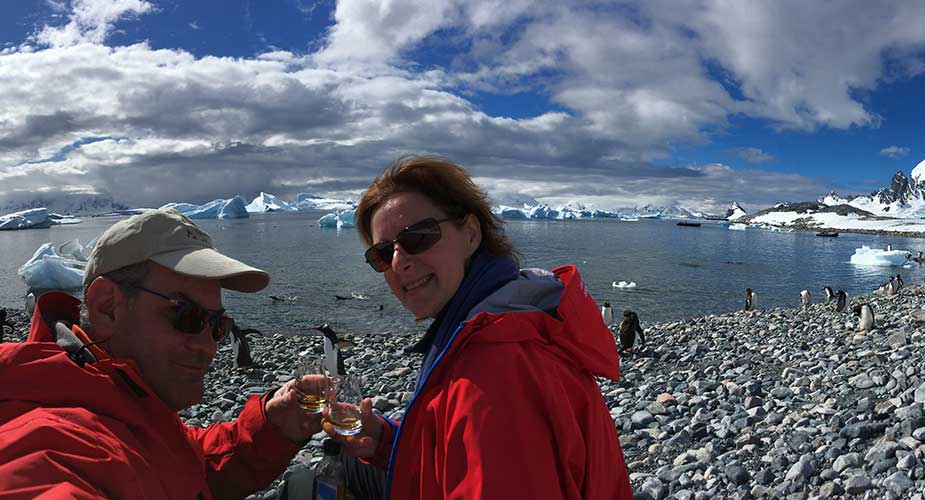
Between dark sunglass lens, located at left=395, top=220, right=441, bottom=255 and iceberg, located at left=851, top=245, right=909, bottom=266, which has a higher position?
dark sunglass lens, located at left=395, top=220, right=441, bottom=255

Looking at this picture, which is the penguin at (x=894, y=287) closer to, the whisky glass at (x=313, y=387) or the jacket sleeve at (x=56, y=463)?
the whisky glass at (x=313, y=387)

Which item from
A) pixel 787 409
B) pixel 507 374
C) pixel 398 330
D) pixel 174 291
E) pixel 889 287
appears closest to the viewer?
pixel 507 374

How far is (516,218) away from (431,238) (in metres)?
147

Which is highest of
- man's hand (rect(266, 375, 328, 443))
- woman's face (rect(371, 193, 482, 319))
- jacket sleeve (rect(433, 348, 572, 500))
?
woman's face (rect(371, 193, 482, 319))

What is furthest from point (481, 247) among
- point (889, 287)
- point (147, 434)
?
point (889, 287)

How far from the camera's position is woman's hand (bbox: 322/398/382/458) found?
229 cm

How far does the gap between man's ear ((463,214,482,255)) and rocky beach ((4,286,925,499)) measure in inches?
68.6

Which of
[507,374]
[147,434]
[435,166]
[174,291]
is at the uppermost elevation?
[435,166]

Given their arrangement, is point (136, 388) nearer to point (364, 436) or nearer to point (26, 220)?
point (364, 436)

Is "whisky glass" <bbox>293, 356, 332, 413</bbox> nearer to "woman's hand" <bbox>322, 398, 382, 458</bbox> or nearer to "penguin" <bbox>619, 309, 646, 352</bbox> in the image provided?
"woman's hand" <bbox>322, 398, 382, 458</bbox>

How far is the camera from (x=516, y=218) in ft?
485

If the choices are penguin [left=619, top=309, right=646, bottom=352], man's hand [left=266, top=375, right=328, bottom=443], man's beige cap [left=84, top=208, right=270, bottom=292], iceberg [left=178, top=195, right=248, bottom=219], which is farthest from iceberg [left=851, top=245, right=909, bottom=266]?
iceberg [left=178, top=195, right=248, bottom=219]

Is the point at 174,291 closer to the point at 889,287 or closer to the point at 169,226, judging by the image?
the point at 169,226

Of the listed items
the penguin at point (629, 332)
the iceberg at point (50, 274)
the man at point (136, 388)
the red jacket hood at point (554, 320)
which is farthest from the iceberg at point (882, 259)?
the iceberg at point (50, 274)
